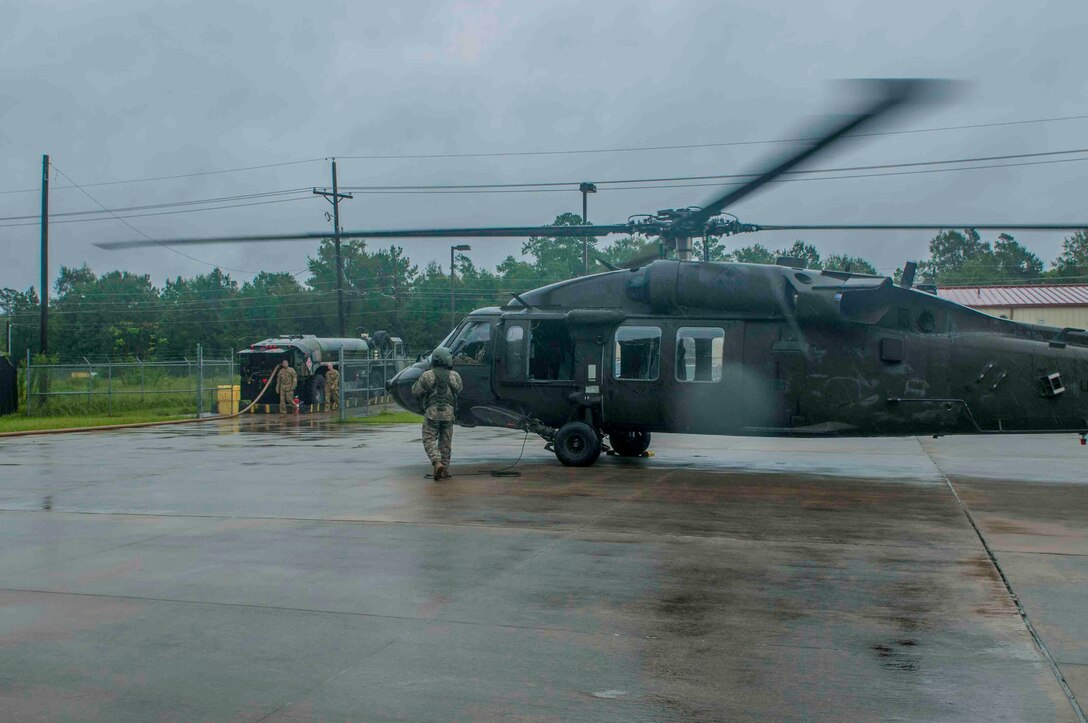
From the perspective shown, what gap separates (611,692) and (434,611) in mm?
1828

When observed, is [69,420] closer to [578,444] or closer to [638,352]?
[578,444]

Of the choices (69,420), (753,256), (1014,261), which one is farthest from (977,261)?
(69,420)

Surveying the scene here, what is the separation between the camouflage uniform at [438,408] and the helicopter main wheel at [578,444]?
1976mm

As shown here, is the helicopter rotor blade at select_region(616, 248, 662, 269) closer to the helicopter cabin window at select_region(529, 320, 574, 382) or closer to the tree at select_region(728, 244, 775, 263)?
the helicopter cabin window at select_region(529, 320, 574, 382)

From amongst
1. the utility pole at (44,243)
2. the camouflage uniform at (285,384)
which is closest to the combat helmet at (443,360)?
the camouflage uniform at (285,384)

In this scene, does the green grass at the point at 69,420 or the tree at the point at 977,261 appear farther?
the tree at the point at 977,261

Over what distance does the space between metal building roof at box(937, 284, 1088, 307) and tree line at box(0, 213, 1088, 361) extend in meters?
15.8

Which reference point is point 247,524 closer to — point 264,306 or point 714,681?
point 714,681

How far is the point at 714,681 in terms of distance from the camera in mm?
5043

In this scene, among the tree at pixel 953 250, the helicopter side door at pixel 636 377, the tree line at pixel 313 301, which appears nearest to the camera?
the helicopter side door at pixel 636 377

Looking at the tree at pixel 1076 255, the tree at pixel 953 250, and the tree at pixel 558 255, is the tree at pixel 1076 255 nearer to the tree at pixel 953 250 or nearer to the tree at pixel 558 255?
the tree at pixel 953 250

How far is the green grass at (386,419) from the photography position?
26.5 m

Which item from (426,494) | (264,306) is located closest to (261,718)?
(426,494)

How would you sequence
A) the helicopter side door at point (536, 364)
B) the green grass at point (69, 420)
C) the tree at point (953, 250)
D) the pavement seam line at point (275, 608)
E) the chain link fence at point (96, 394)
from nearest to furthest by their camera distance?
1. the pavement seam line at point (275, 608)
2. the helicopter side door at point (536, 364)
3. the green grass at point (69, 420)
4. the chain link fence at point (96, 394)
5. the tree at point (953, 250)
